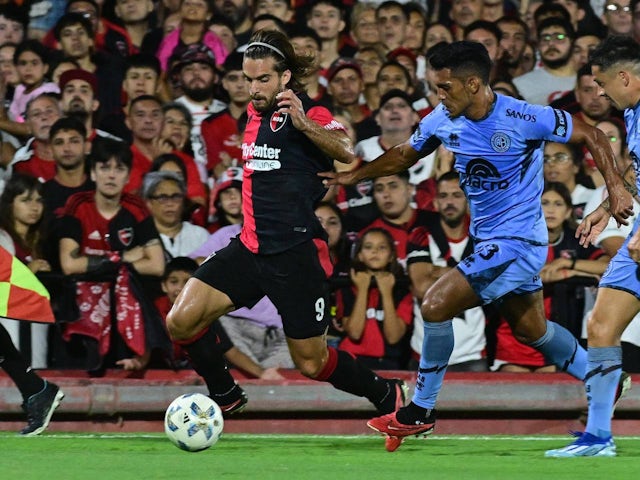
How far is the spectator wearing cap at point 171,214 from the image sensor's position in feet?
35.8

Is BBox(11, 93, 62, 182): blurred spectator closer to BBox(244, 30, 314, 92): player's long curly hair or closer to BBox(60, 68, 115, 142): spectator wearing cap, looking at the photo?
BBox(60, 68, 115, 142): spectator wearing cap

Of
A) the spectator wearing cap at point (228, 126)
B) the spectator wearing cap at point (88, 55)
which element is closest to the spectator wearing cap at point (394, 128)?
the spectator wearing cap at point (228, 126)

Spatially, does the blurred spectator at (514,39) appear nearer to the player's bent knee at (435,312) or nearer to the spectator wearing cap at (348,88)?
the spectator wearing cap at (348,88)

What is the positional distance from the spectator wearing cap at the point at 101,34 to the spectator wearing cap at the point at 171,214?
3.15 m

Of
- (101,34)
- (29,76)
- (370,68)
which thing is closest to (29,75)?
(29,76)

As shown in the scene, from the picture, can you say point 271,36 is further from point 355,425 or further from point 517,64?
point 517,64

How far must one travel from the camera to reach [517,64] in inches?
535

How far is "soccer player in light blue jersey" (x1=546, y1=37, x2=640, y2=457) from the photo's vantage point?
298 inches

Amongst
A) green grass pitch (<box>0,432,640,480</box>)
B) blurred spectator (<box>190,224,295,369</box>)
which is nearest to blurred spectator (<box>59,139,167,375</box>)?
blurred spectator (<box>190,224,295,369</box>)

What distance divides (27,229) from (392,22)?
4866 mm

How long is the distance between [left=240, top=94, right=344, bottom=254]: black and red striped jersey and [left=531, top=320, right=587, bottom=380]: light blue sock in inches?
59.5

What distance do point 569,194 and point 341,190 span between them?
77.3 inches

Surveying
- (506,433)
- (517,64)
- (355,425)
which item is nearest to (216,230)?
(355,425)

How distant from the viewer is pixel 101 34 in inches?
557
